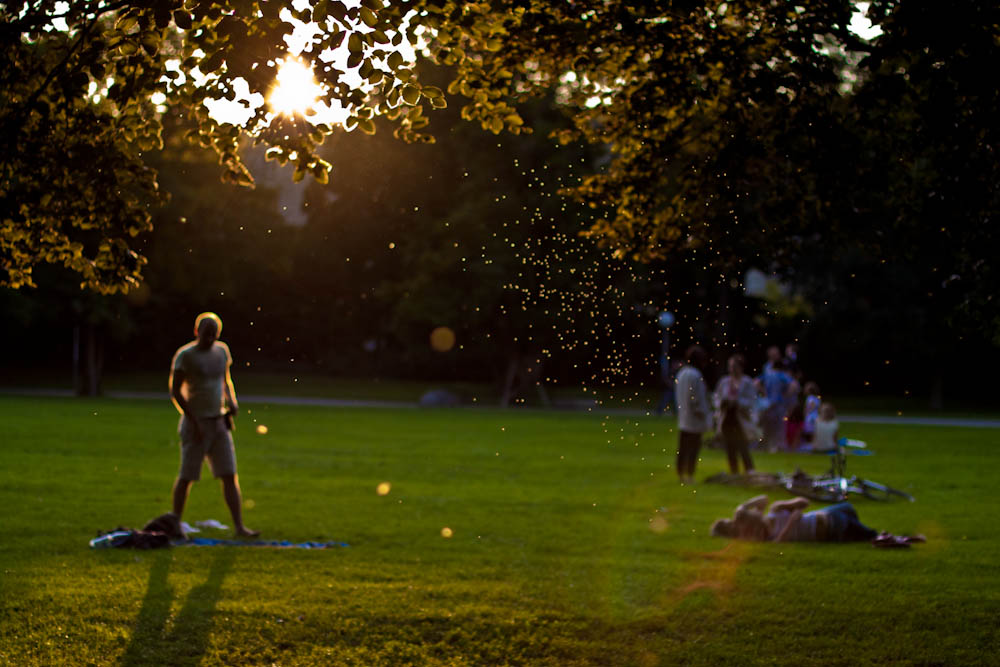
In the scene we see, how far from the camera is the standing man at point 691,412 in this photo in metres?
17.5

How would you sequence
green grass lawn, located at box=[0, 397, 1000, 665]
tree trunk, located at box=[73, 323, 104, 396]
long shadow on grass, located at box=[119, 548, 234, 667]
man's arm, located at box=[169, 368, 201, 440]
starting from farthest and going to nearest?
tree trunk, located at box=[73, 323, 104, 396], man's arm, located at box=[169, 368, 201, 440], green grass lawn, located at box=[0, 397, 1000, 665], long shadow on grass, located at box=[119, 548, 234, 667]

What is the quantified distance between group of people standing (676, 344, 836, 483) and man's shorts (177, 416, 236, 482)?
7.79m

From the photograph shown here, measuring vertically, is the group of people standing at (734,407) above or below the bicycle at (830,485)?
above

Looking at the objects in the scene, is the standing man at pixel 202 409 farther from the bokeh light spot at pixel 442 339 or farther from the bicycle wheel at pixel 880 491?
the bokeh light spot at pixel 442 339

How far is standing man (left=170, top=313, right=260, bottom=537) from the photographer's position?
36.8 feet

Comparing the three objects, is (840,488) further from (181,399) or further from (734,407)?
(181,399)

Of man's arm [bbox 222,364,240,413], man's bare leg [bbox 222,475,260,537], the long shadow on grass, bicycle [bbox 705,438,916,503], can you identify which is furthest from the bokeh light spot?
the long shadow on grass

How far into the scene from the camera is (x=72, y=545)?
10.8m

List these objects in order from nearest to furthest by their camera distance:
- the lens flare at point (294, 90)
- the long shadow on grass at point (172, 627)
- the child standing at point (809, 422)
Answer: the lens flare at point (294, 90) → the long shadow on grass at point (172, 627) → the child standing at point (809, 422)

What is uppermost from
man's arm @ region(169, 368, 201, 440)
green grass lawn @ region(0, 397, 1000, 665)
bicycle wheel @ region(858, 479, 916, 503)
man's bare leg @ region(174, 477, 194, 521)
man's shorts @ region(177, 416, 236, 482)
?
man's arm @ region(169, 368, 201, 440)

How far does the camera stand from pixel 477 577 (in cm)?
977

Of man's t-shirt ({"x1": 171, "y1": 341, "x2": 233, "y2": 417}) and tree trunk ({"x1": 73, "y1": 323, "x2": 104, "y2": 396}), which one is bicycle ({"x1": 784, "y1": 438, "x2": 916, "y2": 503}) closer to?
man's t-shirt ({"x1": 171, "y1": 341, "x2": 233, "y2": 417})

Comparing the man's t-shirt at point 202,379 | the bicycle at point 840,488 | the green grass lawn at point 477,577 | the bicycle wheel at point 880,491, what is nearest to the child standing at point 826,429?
the green grass lawn at point 477,577

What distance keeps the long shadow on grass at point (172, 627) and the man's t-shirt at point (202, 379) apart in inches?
78.2
